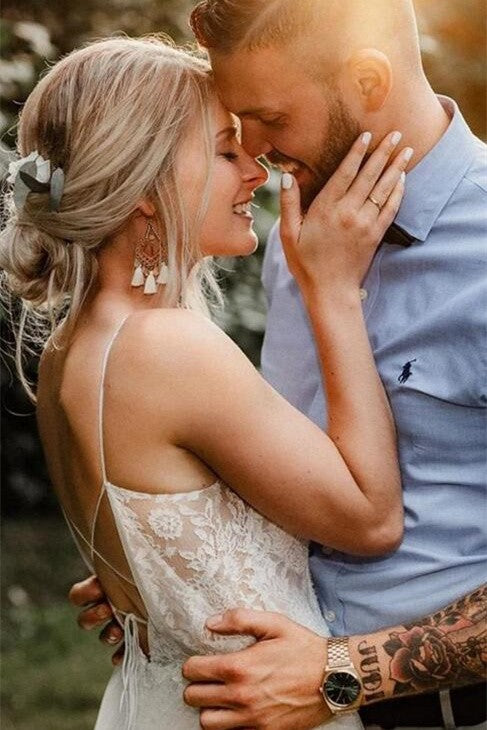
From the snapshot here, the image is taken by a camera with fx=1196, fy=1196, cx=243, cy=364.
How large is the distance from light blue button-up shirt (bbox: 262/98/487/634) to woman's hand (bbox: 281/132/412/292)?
0.19ft

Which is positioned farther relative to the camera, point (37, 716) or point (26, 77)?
point (37, 716)

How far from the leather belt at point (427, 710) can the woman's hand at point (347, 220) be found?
2.94ft

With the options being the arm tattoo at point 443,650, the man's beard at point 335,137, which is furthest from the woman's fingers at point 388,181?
the arm tattoo at point 443,650

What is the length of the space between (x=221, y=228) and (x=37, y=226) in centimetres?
41

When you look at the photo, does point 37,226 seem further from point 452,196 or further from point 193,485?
point 452,196

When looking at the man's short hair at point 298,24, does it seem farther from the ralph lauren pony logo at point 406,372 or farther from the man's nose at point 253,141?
the ralph lauren pony logo at point 406,372

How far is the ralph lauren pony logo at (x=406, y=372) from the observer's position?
8.43 feet

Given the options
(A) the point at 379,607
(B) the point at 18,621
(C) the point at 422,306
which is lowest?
(B) the point at 18,621

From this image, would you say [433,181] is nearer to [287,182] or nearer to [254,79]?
[287,182]

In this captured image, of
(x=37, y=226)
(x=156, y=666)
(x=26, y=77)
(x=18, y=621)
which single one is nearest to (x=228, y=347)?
(x=37, y=226)

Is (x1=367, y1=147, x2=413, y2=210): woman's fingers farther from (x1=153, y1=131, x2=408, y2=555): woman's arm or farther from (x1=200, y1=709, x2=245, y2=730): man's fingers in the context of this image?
(x1=200, y1=709, x2=245, y2=730): man's fingers

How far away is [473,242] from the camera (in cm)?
255

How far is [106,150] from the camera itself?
8.36ft

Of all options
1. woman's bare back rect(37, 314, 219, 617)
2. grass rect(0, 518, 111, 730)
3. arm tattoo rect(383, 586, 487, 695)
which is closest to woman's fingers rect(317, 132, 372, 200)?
woman's bare back rect(37, 314, 219, 617)
